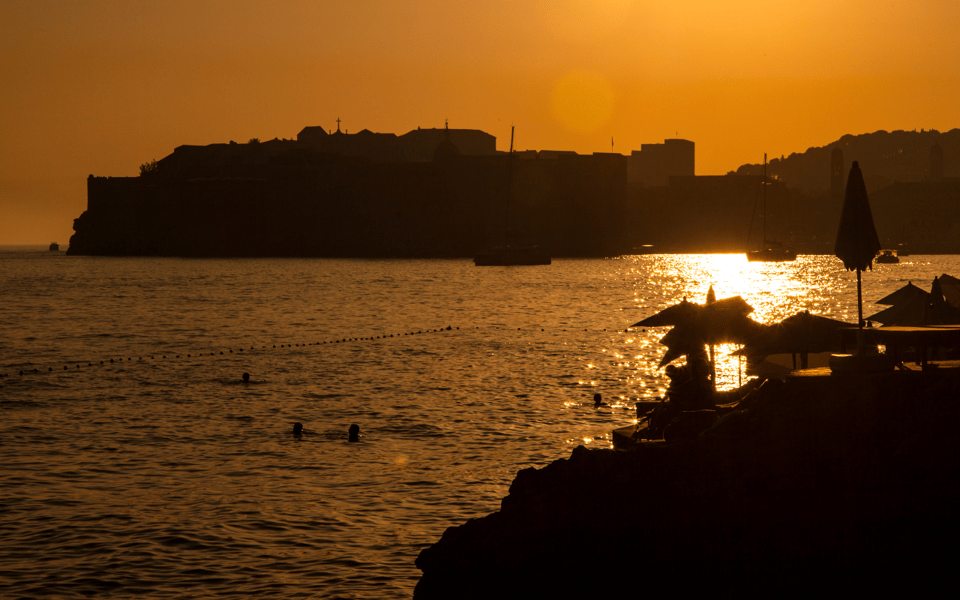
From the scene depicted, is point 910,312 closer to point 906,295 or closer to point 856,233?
point 906,295

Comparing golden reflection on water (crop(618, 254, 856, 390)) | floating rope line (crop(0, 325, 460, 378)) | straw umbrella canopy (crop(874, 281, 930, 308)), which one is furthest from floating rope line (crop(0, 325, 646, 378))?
straw umbrella canopy (crop(874, 281, 930, 308))

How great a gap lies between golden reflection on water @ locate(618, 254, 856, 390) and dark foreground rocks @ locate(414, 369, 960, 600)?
19.7 meters

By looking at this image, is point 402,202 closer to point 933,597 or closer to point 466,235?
point 466,235

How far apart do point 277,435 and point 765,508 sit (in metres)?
16.2

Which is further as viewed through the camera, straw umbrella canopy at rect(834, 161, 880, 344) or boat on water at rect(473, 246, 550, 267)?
boat on water at rect(473, 246, 550, 267)

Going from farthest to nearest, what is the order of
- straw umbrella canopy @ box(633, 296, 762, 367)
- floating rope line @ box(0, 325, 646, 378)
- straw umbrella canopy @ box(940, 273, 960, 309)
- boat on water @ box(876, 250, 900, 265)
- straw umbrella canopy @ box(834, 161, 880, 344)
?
1. boat on water @ box(876, 250, 900, 265)
2. floating rope line @ box(0, 325, 646, 378)
3. straw umbrella canopy @ box(940, 273, 960, 309)
4. straw umbrella canopy @ box(633, 296, 762, 367)
5. straw umbrella canopy @ box(834, 161, 880, 344)

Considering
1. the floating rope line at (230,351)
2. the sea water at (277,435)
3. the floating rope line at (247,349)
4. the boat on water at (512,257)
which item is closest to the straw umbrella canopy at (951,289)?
the sea water at (277,435)

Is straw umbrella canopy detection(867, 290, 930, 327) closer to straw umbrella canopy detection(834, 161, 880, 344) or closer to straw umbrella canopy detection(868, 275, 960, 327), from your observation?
straw umbrella canopy detection(868, 275, 960, 327)

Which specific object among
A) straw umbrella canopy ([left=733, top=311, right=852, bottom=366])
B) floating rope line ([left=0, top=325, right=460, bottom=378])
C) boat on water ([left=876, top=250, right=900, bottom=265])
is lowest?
floating rope line ([left=0, top=325, right=460, bottom=378])

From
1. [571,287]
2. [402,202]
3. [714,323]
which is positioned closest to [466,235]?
[402,202]

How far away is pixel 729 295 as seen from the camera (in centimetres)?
9875

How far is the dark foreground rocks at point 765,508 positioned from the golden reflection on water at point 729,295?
1974 centimetres

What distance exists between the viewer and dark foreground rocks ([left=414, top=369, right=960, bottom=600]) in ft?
33.9

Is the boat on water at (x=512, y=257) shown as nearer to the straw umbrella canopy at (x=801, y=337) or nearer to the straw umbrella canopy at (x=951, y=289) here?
the straw umbrella canopy at (x=951, y=289)
